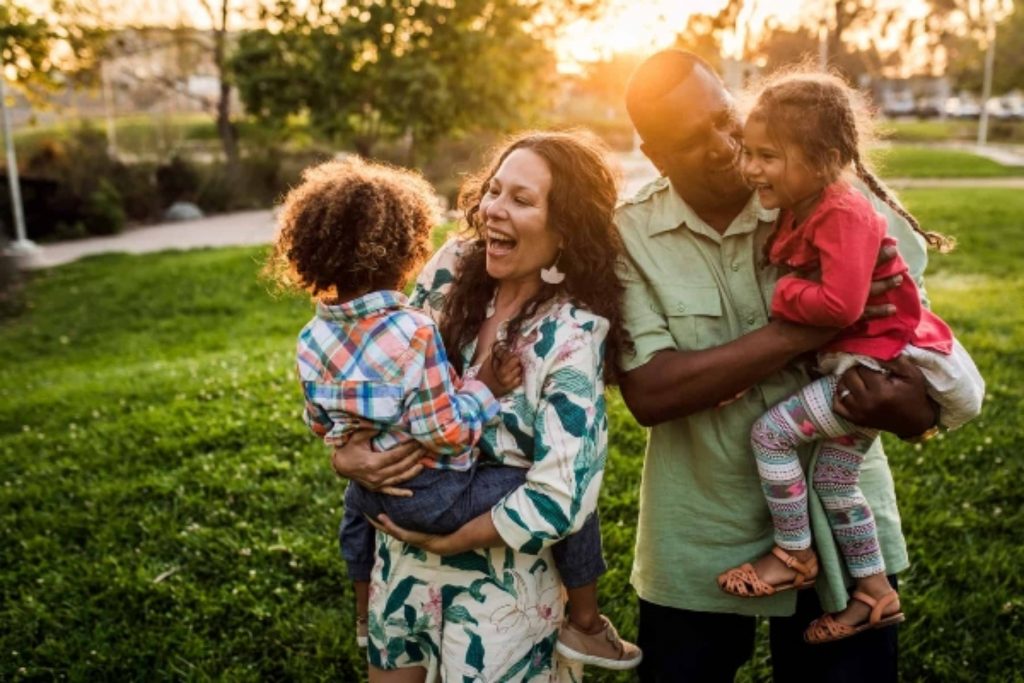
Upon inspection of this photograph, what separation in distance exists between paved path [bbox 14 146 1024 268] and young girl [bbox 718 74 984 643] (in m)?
11.8

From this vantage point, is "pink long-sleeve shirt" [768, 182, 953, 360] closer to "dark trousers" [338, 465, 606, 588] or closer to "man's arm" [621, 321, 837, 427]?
"man's arm" [621, 321, 837, 427]

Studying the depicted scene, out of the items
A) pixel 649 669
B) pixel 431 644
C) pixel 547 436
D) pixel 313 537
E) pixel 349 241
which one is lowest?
pixel 313 537

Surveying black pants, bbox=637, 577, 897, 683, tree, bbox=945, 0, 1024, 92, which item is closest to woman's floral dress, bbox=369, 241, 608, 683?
black pants, bbox=637, 577, 897, 683

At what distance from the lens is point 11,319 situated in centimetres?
1105

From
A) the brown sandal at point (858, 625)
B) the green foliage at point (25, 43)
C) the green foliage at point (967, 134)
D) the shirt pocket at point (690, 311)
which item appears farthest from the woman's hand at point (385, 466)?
the green foliage at point (967, 134)

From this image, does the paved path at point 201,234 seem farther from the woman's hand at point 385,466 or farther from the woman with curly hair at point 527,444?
the woman's hand at point 385,466

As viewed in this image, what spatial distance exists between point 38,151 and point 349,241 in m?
19.5

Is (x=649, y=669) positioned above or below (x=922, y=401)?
below

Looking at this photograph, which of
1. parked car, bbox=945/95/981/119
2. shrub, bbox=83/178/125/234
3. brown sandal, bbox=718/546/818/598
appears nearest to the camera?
brown sandal, bbox=718/546/818/598

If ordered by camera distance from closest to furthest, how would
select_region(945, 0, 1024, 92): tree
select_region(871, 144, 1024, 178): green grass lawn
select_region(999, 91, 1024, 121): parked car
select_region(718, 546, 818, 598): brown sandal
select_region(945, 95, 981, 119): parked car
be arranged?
select_region(718, 546, 818, 598): brown sandal < select_region(871, 144, 1024, 178): green grass lawn < select_region(945, 0, 1024, 92): tree < select_region(999, 91, 1024, 121): parked car < select_region(945, 95, 981, 119): parked car

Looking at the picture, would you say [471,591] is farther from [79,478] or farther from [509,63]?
[509,63]

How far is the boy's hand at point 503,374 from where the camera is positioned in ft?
7.04

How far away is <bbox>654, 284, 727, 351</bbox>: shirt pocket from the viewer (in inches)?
88.1

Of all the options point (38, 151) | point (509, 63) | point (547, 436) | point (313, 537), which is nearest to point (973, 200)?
→ point (509, 63)
